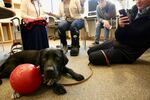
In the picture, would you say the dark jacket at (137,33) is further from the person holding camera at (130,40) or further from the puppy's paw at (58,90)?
the puppy's paw at (58,90)

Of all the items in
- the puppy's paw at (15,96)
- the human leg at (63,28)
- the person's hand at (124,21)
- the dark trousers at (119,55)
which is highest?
the person's hand at (124,21)

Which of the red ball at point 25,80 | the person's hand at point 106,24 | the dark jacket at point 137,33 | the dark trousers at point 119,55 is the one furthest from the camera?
the person's hand at point 106,24

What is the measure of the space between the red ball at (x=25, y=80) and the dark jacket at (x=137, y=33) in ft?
3.57

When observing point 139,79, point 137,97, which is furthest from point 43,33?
point 137,97

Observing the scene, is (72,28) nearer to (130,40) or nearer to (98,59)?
(98,59)

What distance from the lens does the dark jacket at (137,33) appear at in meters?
1.71

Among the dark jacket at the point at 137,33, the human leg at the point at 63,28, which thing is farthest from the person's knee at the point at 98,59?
the human leg at the point at 63,28

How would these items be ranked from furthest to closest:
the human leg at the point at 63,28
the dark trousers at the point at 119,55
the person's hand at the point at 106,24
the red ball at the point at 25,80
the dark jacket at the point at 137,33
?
the person's hand at the point at 106,24
the human leg at the point at 63,28
the dark trousers at the point at 119,55
the dark jacket at the point at 137,33
the red ball at the point at 25,80

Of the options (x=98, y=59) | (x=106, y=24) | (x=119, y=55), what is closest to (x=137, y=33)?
(x=119, y=55)

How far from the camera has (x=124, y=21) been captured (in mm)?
1851

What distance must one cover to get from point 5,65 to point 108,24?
2.27 m

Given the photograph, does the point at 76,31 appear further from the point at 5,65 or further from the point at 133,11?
the point at 5,65

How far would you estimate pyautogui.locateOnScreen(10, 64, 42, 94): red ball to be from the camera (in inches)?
45.7

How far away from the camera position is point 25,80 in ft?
3.81
